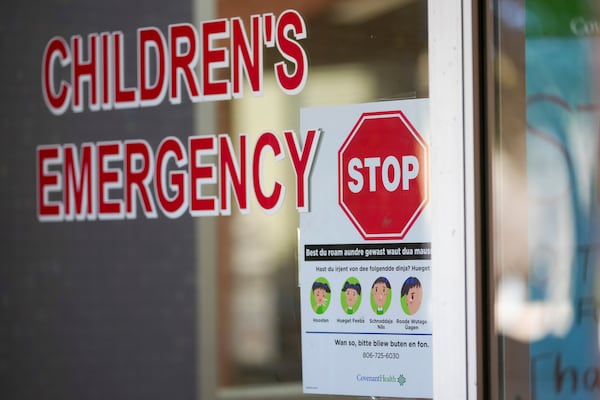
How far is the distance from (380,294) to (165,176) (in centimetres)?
79

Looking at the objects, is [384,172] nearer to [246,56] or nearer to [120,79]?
[246,56]

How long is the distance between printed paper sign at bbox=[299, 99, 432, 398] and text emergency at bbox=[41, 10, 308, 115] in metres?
0.21

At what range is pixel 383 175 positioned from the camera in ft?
9.16

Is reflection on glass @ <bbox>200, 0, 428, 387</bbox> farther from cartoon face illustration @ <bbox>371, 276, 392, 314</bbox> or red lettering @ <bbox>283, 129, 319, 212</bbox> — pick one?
cartoon face illustration @ <bbox>371, 276, 392, 314</bbox>

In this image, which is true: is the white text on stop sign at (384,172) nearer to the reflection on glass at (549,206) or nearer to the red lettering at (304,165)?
the red lettering at (304,165)

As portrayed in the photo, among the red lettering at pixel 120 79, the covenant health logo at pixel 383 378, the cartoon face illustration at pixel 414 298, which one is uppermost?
the red lettering at pixel 120 79

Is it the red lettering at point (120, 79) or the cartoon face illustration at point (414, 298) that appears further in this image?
the red lettering at point (120, 79)

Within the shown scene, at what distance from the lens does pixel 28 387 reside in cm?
324

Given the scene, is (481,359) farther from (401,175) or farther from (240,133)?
(240,133)

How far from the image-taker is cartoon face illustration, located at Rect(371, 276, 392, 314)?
277 cm

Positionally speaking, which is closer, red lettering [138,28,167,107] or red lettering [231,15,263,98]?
red lettering [231,15,263,98]

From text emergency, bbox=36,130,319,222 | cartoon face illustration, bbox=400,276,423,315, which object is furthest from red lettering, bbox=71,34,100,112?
cartoon face illustration, bbox=400,276,423,315

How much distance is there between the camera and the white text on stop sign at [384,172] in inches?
109

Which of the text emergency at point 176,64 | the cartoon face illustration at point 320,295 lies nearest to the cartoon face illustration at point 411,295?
the cartoon face illustration at point 320,295
